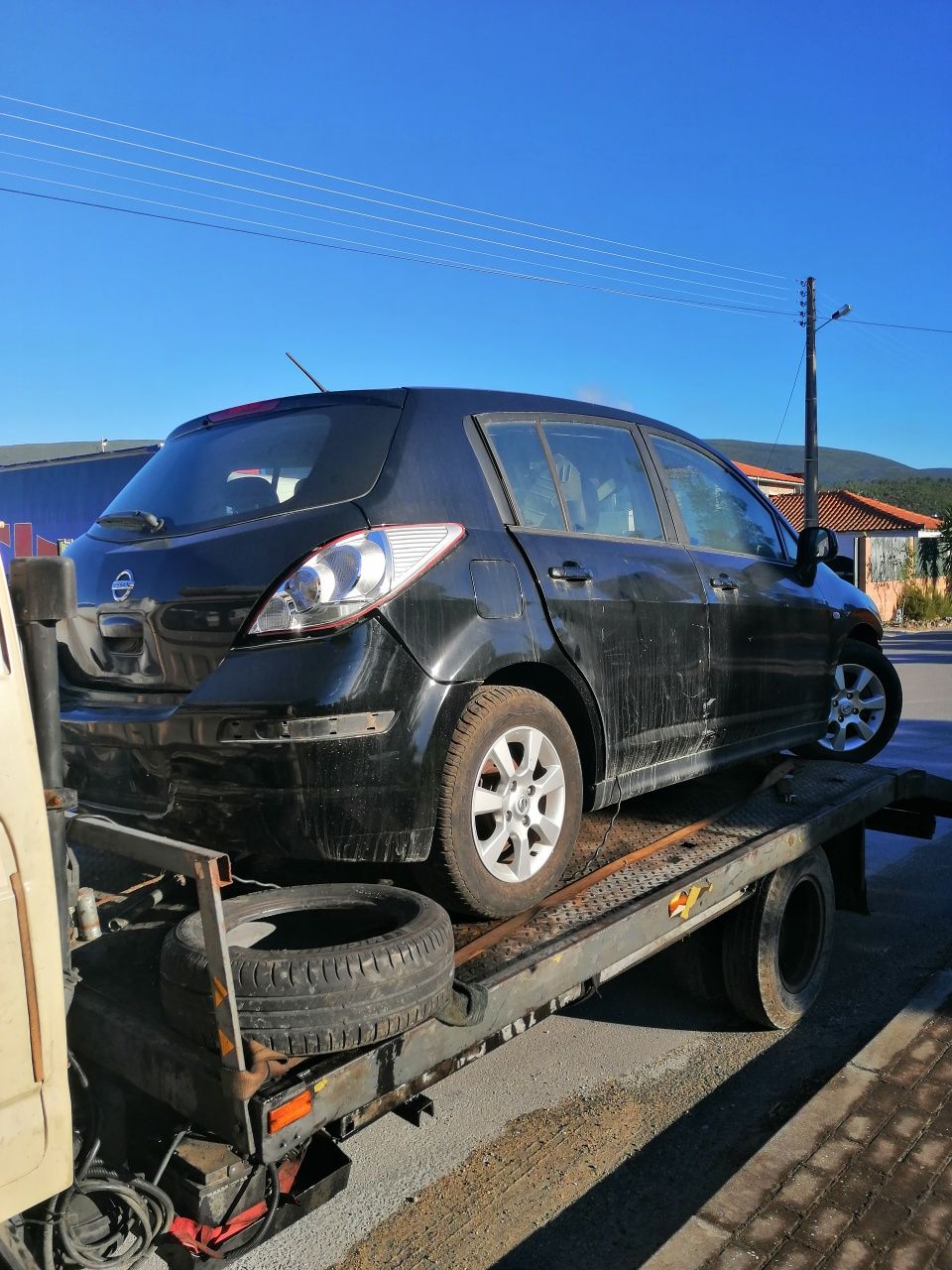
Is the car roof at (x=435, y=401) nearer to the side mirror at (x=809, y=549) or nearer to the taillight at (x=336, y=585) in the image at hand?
the taillight at (x=336, y=585)

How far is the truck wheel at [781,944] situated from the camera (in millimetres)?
3949

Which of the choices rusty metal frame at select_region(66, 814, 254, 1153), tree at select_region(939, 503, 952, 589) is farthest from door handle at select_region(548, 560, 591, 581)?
tree at select_region(939, 503, 952, 589)

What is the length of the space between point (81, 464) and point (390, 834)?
1753 cm

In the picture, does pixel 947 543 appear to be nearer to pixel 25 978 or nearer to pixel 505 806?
pixel 505 806

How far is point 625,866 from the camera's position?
3.49 metres

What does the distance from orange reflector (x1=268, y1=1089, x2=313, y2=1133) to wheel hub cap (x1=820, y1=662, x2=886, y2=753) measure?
435 centimetres

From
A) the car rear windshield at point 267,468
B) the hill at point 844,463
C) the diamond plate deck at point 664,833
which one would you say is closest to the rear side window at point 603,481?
the car rear windshield at point 267,468

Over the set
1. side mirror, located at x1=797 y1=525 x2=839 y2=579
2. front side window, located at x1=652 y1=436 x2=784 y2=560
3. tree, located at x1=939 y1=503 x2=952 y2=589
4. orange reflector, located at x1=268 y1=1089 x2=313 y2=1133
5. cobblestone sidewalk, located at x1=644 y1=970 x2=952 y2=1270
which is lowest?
cobblestone sidewalk, located at x1=644 y1=970 x2=952 y2=1270

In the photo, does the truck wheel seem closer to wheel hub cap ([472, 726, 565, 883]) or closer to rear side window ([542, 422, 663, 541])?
wheel hub cap ([472, 726, 565, 883])

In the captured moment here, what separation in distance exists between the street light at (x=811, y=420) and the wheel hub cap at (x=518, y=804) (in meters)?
21.9

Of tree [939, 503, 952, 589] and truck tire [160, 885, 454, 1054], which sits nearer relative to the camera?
truck tire [160, 885, 454, 1054]

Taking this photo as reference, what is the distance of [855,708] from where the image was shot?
5844 millimetres

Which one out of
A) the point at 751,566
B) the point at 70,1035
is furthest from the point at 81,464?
the point at 70,1035

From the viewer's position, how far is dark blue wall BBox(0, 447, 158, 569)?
58.5ft
